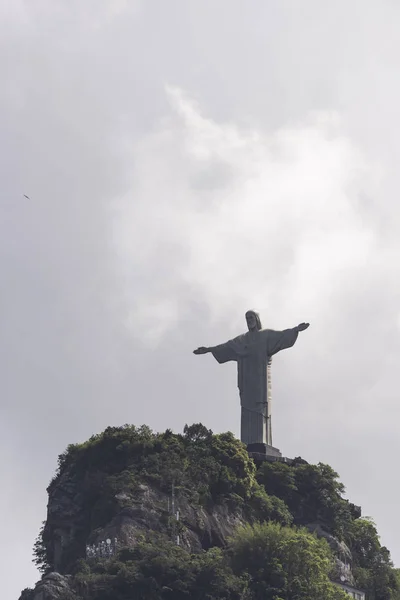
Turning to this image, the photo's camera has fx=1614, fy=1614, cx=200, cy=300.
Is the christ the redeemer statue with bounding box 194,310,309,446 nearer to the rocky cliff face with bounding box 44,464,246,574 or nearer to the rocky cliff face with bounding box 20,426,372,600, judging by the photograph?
the rocky cliff face with bounding box 20,426,372,600

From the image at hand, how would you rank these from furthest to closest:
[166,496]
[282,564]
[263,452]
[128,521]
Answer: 1. [263,452]
2. [166,496]
3. [128,521]
4. [282,564]

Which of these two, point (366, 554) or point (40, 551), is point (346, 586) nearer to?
point (366, 554)

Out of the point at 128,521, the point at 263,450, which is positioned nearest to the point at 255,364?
the point at 263,450

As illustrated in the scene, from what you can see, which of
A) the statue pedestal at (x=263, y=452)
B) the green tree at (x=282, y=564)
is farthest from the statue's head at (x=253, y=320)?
the green tree at (x=282, y=564)

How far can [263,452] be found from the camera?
62.1 meters

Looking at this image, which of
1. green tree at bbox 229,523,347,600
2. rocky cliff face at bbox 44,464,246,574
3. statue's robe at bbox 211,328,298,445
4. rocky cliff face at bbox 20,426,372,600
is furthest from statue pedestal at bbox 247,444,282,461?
green tree at bbox 229,523,347,600

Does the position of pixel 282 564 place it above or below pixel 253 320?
below

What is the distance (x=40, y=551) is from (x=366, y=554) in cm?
1231

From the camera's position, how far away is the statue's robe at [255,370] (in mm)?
63031

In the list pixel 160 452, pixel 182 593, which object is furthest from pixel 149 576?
pixel 160 452

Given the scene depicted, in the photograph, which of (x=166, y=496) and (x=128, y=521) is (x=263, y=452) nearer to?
(x=166, y=496)

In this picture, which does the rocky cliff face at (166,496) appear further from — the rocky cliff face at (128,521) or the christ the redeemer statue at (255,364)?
the christ the redeemer statue at (255,364)

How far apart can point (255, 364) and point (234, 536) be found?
9.57m

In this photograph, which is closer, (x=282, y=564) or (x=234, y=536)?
(x=282, y=564)
